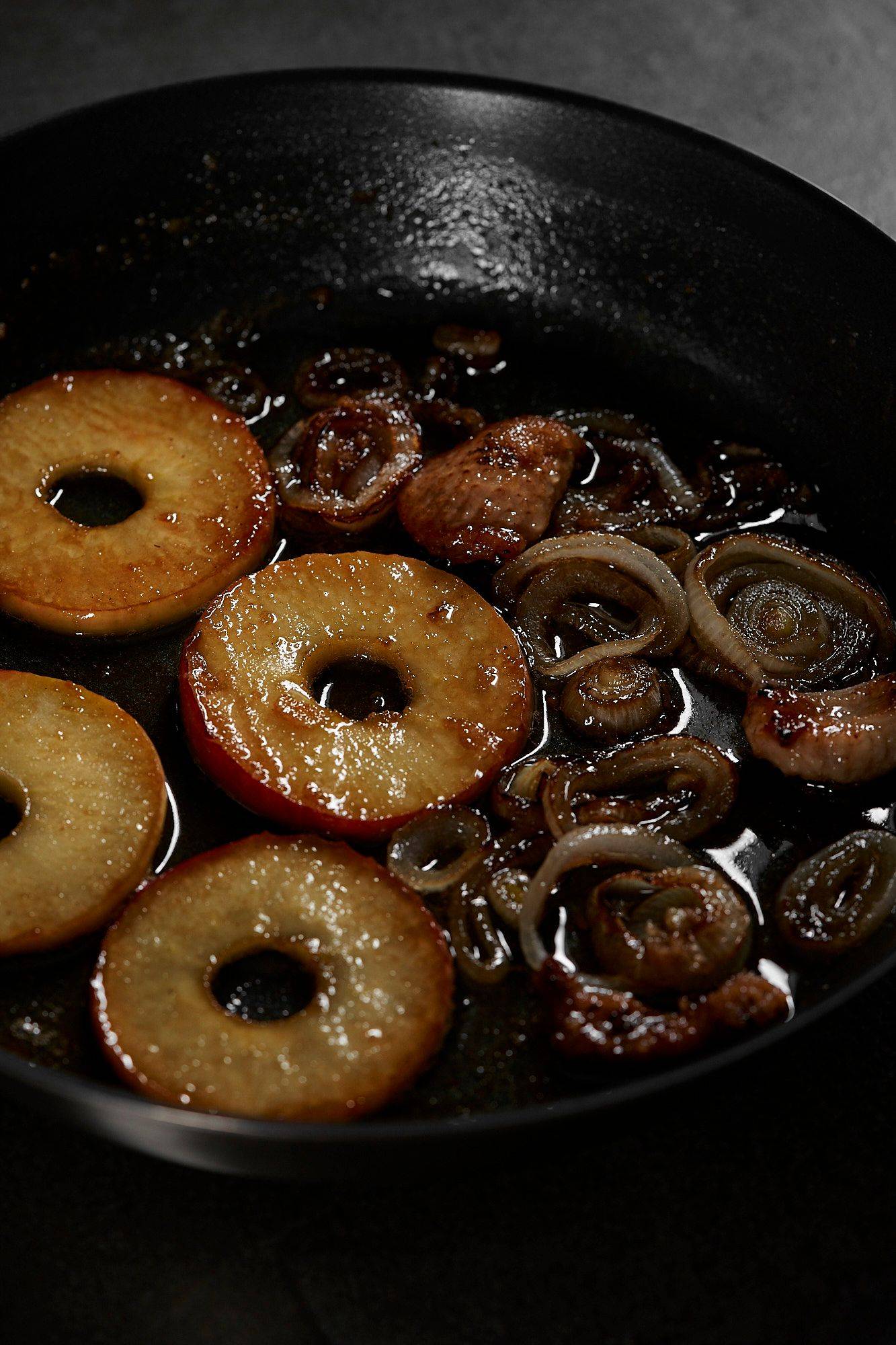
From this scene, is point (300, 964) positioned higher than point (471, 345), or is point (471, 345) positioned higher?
point (471, 345)

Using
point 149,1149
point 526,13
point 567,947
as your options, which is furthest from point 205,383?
point 526,13

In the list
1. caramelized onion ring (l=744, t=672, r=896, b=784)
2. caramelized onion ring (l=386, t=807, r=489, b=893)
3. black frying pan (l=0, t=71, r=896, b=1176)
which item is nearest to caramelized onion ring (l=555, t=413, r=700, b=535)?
black frying pan (l=0, t=71, r=896, b=1176)

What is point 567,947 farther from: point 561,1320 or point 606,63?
point 606,63

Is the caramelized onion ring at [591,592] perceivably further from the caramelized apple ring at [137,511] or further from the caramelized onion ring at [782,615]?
the caramelized apple ring at [137,511]

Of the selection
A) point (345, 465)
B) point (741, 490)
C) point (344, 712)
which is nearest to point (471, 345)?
point (345, 465)

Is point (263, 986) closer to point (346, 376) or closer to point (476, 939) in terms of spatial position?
point (476, 939)
